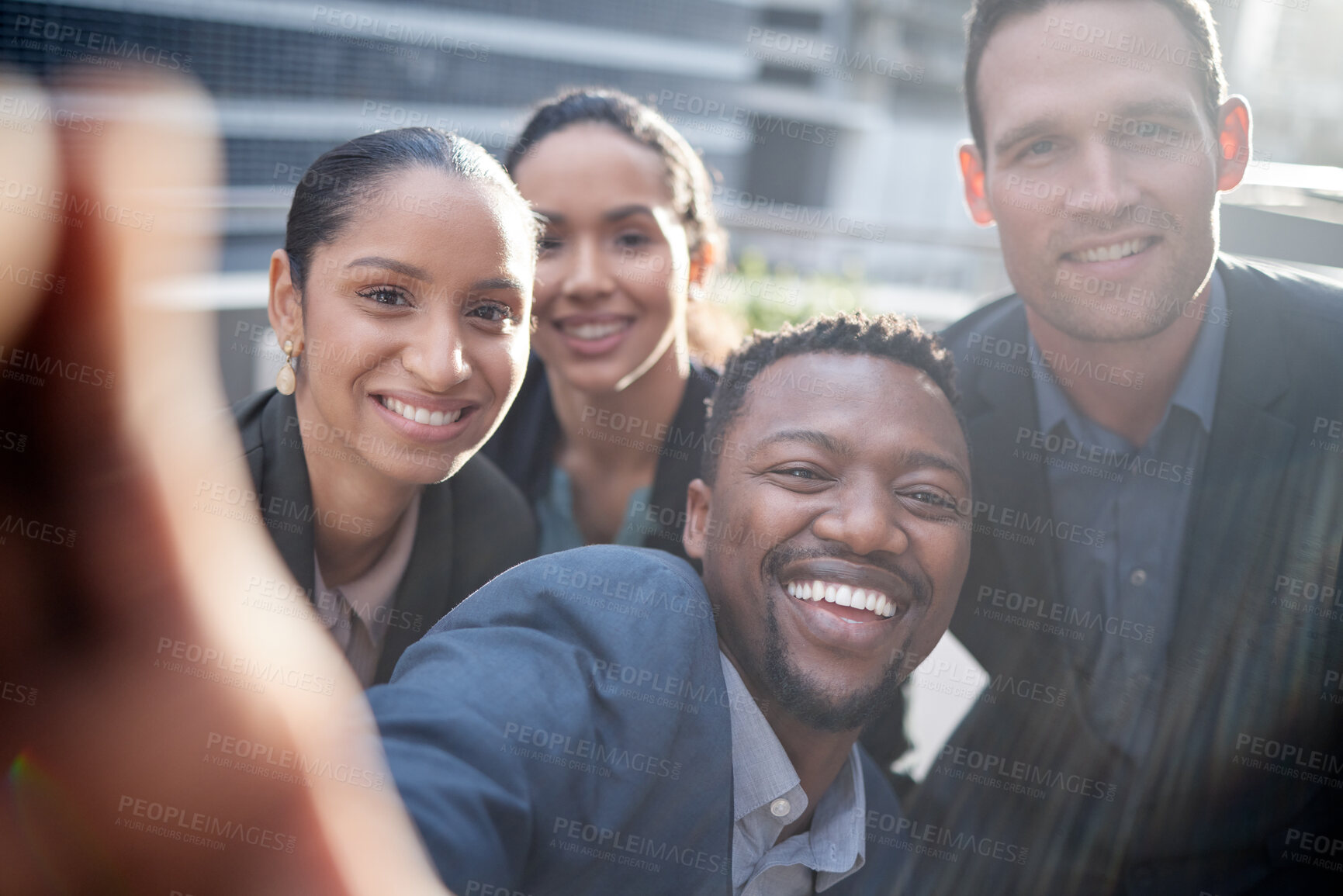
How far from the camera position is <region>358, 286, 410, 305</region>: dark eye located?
1.87 meters

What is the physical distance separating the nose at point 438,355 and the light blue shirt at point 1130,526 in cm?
162

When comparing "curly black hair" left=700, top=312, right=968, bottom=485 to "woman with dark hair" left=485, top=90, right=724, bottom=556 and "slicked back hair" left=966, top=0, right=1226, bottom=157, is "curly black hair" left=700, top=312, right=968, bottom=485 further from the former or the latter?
"slicked back hair" left=966, top=0, right=1226, bottom=157

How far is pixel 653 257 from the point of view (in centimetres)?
260

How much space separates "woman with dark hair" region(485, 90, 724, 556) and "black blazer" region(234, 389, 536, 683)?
1.08ft

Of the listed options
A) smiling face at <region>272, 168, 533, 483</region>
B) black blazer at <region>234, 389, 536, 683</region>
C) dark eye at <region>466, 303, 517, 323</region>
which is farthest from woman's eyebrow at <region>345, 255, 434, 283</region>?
black blazer at <region>234, 389, 536, 683</region>

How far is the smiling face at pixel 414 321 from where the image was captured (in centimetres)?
185

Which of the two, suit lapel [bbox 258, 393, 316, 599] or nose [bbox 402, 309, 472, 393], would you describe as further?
suit lapel [bbox 258, 393, 316, 599]

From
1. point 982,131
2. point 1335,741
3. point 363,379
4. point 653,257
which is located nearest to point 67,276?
point 363,379

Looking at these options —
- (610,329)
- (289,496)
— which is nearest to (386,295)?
(289,496)

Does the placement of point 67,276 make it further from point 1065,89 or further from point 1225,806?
point 1225,806

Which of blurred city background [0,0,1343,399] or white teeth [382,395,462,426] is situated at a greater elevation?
blurred city background [0,0,1343,399]

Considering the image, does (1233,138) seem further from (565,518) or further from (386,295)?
(386,295)

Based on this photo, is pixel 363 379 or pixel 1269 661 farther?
pixel 1269 661

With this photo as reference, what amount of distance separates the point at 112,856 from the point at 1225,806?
2724 mm
